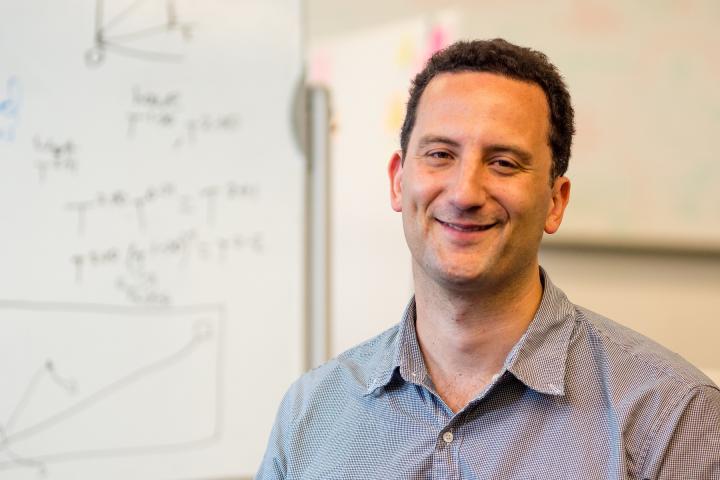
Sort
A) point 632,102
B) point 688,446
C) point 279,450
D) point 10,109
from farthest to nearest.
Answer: point 632,102 < point 10,109 < point 279,450 < point 688,446

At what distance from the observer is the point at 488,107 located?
1045 mm

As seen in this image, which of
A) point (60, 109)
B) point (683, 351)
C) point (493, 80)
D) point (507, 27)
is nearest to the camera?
point (493, 80)

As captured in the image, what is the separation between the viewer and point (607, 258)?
1.97 metres

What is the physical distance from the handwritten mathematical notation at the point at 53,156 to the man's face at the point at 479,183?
68 centimetres

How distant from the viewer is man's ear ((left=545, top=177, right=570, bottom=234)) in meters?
1.12

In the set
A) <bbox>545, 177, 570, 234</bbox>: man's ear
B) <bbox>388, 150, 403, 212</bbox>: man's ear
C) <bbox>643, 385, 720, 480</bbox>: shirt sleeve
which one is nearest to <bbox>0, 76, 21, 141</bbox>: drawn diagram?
<bbox>388, 150, 403, 212</bbox>: man's ear

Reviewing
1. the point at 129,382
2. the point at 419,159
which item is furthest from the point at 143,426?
the point at 419,159

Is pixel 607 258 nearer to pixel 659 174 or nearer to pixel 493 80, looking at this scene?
pixel 659 174

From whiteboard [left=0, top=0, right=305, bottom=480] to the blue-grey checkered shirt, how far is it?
1.30 ft

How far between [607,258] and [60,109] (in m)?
1.28

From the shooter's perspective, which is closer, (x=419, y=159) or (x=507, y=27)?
(x=419, y=159)

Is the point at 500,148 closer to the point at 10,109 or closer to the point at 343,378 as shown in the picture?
the point at 343,378

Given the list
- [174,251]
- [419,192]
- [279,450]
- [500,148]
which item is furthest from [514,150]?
[174,251]

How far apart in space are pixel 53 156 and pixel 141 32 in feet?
0.93
